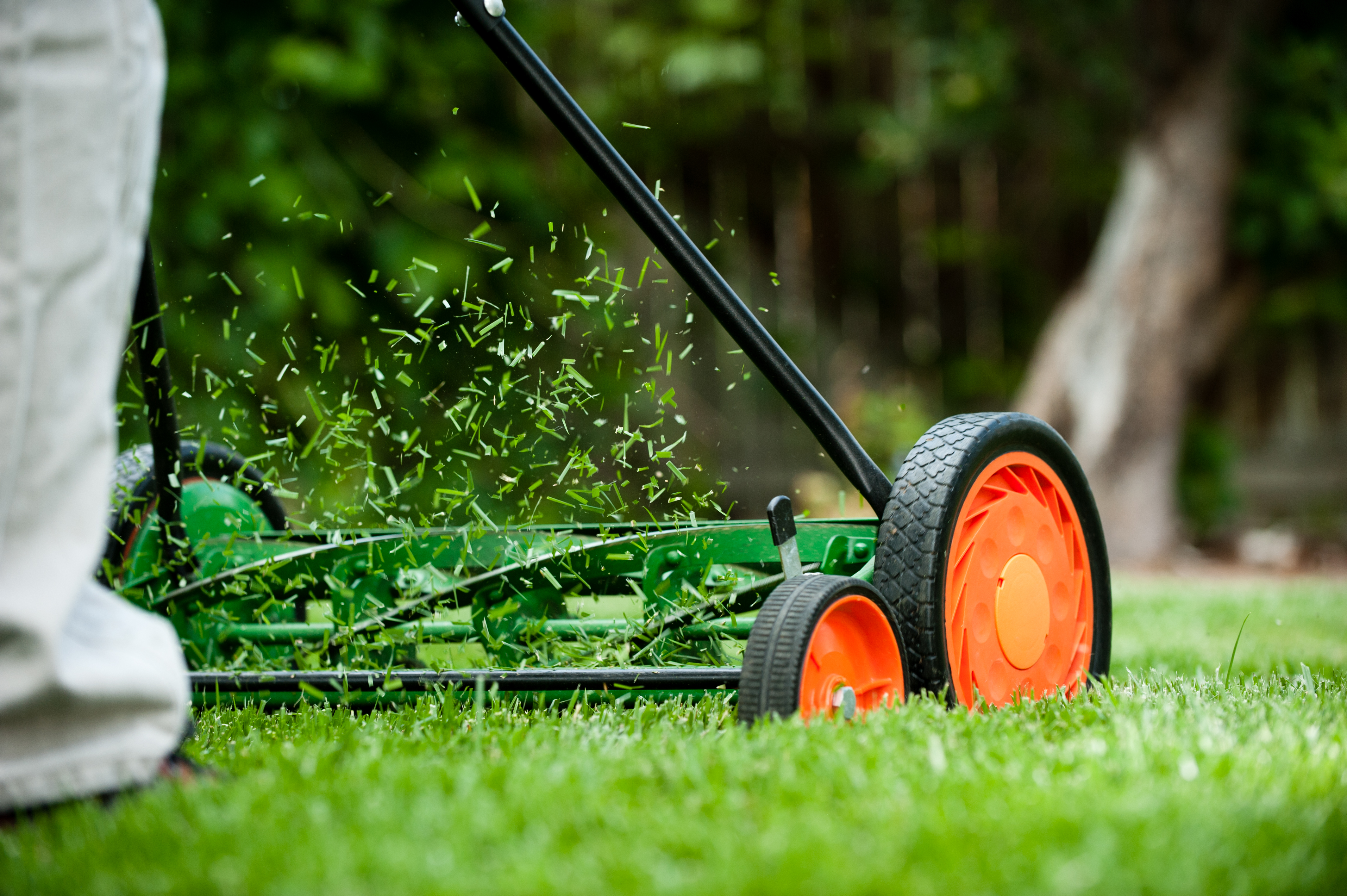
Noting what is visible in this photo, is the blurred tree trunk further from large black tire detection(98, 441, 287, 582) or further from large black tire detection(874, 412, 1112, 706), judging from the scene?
large black tire detection(98, 441, 287, 582)

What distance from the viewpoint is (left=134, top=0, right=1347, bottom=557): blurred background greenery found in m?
3.90

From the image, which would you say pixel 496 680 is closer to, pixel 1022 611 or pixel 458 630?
pixel 458 630

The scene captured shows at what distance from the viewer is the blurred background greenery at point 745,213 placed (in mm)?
3902

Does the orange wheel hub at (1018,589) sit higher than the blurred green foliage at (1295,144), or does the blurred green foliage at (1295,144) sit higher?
the blurred green foliage at (1295,144)

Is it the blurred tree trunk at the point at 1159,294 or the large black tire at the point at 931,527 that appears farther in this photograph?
the blurred tree trunk at the point at 1159,294

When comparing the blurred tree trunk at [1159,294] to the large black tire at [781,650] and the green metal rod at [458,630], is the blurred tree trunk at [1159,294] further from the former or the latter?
the large black tire at [781,650]

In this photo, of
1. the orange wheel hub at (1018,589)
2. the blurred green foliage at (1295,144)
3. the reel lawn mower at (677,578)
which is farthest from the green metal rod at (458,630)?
the blurred green foliage at (1295,144)

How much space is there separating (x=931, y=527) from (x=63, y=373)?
101 cm

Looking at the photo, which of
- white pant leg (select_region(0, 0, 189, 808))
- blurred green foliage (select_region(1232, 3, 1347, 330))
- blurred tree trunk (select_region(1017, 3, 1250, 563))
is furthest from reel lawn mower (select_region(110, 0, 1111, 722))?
blurred green foliage (select_region(1232, 3, 1347, 330))

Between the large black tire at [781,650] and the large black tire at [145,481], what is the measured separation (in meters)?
0.94

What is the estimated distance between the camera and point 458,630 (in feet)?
6.07

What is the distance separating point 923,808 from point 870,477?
63cm

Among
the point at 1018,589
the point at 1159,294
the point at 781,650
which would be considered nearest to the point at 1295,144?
the point at 1159,294

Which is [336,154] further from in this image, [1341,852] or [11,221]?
[1341,852]
